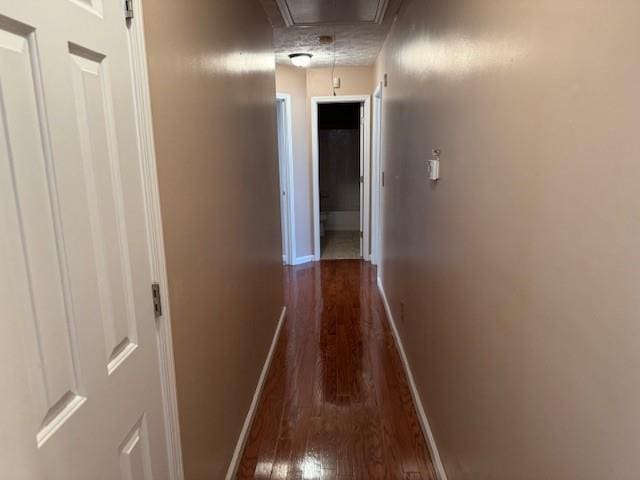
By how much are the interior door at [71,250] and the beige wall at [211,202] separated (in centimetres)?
20

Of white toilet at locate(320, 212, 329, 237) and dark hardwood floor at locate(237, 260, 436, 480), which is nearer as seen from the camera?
dark hardwood floor at locate(237, 260, 436, 480)

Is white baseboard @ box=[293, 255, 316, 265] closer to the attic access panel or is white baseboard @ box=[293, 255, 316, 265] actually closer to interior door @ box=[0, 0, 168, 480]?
the attic access panel

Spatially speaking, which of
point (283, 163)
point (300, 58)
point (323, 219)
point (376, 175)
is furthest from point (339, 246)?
point (300, 58)

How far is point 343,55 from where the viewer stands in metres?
4.29

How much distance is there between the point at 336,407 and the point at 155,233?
1728 millimetres

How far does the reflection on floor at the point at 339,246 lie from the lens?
5.87m

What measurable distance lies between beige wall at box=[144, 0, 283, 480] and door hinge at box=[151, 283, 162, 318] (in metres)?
0.08

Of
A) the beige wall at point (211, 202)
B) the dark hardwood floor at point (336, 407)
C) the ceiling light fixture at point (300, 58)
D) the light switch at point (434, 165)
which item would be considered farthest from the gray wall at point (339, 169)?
the light switch at point (434, 165)

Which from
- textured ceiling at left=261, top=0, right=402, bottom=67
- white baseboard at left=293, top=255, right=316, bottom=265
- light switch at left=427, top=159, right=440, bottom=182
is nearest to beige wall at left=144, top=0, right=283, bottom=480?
textured ceiling at left=261, top=0, right=402, bottom=67

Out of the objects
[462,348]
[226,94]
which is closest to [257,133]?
[226,94]

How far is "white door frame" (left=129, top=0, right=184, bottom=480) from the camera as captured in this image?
1.03m

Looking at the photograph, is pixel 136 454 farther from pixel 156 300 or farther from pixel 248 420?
pixel 248 420

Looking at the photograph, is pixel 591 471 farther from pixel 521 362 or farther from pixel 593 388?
pixel 521 362

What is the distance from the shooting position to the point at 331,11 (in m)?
2.74
